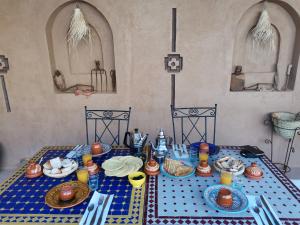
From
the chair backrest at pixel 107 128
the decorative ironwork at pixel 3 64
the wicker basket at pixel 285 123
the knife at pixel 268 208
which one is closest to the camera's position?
the knife at pixel 268 208

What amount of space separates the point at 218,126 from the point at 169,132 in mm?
554

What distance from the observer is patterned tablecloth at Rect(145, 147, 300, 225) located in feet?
3.18

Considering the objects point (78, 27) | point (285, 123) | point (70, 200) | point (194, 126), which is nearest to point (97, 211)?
point (70, 200)

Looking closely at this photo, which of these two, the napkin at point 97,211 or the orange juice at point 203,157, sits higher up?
the orange juice at point 203,157

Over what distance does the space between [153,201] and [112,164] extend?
1.40 feet

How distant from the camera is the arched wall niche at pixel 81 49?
234cm

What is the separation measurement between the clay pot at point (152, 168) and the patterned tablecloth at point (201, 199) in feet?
0.10

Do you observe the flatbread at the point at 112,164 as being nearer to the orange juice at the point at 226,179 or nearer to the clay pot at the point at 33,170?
the clay pot at the point at 33,170

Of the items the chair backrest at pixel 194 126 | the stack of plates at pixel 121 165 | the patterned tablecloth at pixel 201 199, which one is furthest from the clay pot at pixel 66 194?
the chair backrest at pixel 194 126

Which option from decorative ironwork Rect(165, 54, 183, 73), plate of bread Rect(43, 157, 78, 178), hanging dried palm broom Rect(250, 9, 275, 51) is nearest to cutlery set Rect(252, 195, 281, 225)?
plate of bread Rect(43, 157, 78, 178)

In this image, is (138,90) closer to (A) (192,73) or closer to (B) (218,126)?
(A) (192,73)

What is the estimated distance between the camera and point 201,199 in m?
1.10

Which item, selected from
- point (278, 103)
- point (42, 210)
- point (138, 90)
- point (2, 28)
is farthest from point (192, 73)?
point (2, 28)

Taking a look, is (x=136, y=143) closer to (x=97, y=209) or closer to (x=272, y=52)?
(x=97, y=209)
